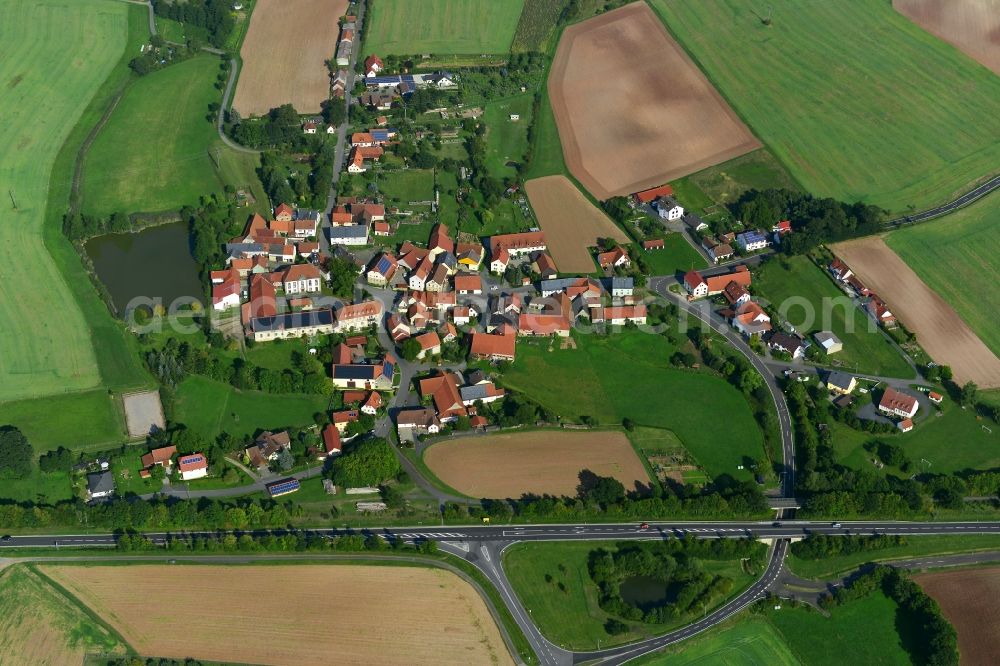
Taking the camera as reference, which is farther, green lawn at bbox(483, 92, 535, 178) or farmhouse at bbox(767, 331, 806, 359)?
green lawn at bbox(483, 92, 535, 178)

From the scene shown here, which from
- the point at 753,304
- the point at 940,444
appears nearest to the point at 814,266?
the point at 753,304

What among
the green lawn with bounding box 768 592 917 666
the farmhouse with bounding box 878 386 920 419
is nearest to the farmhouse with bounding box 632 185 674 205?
the farmhouse with bounding box 878 386 920 419

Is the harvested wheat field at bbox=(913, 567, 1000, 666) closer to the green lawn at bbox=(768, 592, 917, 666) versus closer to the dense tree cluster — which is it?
the green lawn at bbox=(768, 592, 917, 666)

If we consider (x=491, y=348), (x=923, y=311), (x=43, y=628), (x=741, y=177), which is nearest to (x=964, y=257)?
(x=923, y=311)

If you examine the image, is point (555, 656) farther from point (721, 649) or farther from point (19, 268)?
point (19, 268)

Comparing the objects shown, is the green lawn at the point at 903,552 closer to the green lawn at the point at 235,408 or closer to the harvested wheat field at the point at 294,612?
the harvested wheat field at the point at 294,612

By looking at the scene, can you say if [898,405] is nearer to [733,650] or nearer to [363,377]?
[733,650]
